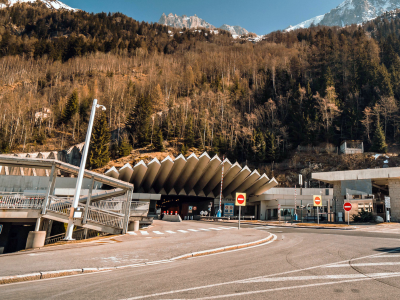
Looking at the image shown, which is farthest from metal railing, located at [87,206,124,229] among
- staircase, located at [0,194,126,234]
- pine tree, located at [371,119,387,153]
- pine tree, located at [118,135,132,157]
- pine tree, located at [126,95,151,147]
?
pine tree, located at [371,119,387,153]

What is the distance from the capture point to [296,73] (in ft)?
264

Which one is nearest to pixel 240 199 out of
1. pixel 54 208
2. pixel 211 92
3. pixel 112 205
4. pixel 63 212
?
pixel 112 205

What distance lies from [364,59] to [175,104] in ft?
172

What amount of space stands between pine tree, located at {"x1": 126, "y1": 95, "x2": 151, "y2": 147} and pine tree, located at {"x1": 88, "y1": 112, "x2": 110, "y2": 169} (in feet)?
26.5

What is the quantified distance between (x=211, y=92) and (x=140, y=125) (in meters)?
24.5

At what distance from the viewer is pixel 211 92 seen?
76.4 meters

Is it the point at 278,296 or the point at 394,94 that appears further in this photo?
the point at 394,94

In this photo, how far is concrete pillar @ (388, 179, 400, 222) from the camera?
80.5 ft

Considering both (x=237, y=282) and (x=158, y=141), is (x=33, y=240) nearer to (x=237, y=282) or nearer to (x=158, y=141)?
(x=237, y=282)

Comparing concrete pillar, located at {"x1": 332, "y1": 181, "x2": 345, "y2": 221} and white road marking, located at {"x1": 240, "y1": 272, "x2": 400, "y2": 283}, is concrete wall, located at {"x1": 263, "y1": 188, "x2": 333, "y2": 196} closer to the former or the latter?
concrete pillar, located at {"x1": 332, "y1": 181, "x2": 345, "y2": 221}

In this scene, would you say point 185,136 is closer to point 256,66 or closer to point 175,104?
point 175,104

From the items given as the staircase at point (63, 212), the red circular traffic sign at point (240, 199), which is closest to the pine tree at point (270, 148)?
the red circular traffic sign at point (240, 199)

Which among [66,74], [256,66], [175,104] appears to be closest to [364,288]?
[175,104]

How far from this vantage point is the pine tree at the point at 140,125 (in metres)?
61.7
